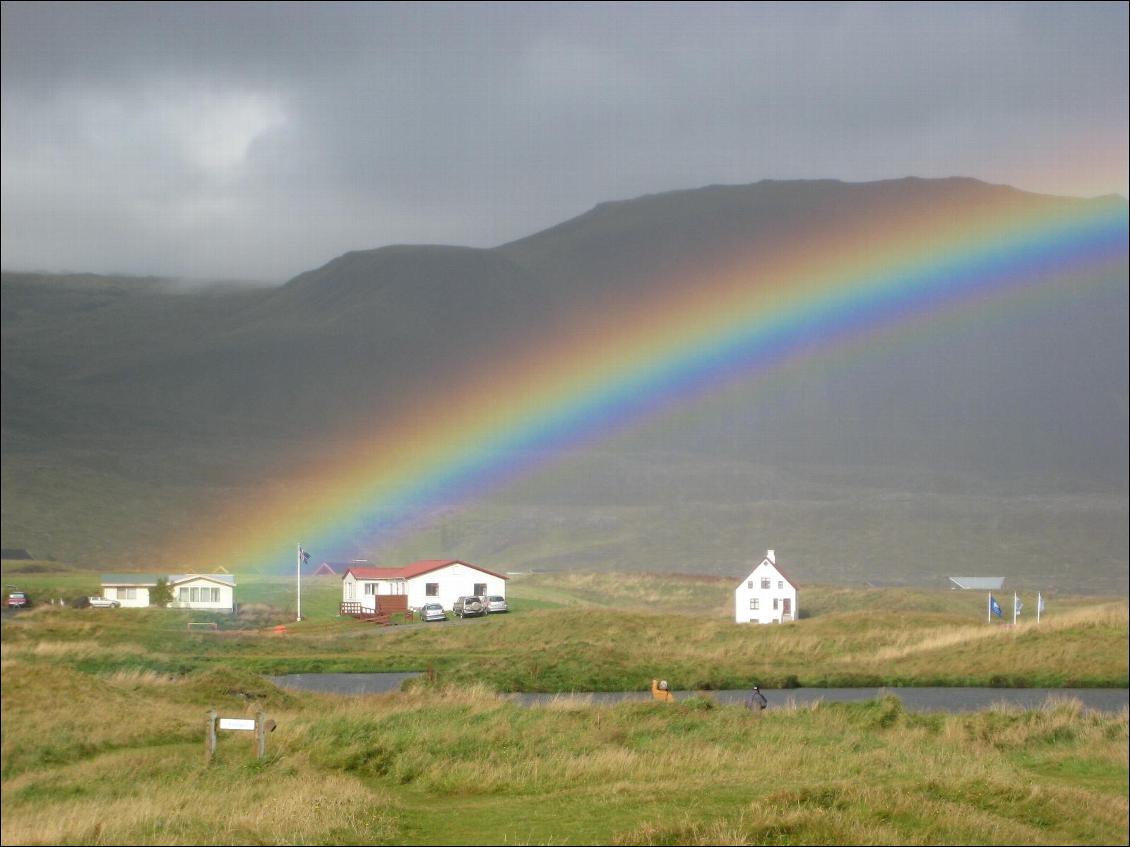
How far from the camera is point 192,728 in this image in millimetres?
22562

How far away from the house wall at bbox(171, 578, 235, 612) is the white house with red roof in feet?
8.41

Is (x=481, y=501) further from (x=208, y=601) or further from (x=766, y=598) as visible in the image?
(x=208, y=601)

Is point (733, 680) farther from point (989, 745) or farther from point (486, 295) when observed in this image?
point (486, 295)

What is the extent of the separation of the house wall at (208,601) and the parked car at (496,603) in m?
5.34

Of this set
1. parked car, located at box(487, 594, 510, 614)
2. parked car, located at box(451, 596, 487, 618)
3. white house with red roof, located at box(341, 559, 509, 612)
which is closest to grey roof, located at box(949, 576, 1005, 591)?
parked car, located at box(487, 594, 510, 614)

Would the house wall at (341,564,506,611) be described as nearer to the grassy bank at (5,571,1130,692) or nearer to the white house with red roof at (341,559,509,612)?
the white house with red roof at (341,559,509,612)

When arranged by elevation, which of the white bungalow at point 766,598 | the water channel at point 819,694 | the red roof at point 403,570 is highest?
the red roof at point 403,570

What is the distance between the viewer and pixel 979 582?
1770 inches

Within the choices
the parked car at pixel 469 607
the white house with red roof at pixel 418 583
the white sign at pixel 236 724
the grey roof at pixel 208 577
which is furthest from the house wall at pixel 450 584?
the white sign at pixel 236 724

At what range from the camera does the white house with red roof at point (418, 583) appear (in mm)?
25078

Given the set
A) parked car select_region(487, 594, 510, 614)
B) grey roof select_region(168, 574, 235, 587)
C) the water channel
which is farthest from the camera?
the water channel

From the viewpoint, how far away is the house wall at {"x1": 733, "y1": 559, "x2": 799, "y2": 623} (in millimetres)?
38375

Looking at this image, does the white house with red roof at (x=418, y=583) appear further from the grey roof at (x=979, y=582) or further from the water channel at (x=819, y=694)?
the grey roof at (x=979, y=582)

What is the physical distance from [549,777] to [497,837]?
446 centimetres
